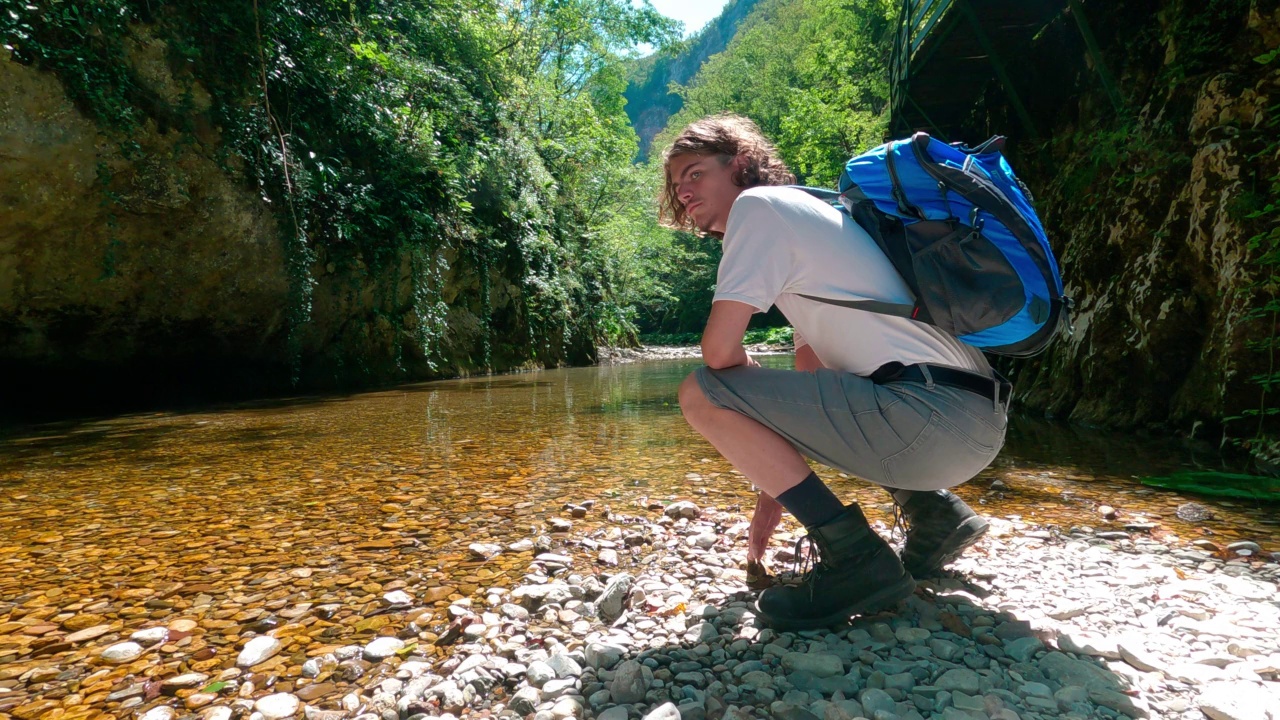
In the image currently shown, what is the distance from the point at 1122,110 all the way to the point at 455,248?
9438 mm

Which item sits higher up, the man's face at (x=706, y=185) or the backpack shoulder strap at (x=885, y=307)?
the man's face at (x=706, y=185)

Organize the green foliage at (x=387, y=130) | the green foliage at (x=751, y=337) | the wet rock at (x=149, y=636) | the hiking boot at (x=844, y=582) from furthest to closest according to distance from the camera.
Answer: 1. the green foliage at (x=751, y=337)
2. the green foliage at (x=387, y=130)
3. the wet rock at (x=149, y=636)
4. the hiking boot at (x=844, y=582)

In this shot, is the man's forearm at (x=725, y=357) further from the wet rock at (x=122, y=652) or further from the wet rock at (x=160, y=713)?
the wet rock at (x=122, y=652)

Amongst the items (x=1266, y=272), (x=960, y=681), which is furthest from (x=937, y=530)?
(x=1266, y=272)

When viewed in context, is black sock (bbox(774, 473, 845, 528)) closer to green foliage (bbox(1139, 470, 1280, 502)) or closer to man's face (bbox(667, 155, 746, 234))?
man's face (bbox(667, 155, 746, 234))

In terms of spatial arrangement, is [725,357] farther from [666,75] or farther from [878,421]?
[666,75]

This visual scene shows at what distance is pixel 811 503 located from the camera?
167cm

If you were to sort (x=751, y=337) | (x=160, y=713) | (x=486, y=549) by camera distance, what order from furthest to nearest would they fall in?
(x=751, y=337) < (x=486, y=549) < (x=160, y=713)

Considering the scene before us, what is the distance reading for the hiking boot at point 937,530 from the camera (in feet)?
6.33

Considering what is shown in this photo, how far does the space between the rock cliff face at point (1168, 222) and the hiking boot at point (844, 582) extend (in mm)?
3322

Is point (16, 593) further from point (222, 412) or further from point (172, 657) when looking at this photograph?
point (222, 412)

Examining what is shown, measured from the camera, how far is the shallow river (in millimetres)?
1802

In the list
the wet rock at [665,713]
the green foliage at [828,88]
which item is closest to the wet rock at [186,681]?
the wet rock at [665,713]

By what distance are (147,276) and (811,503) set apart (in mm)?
8013
